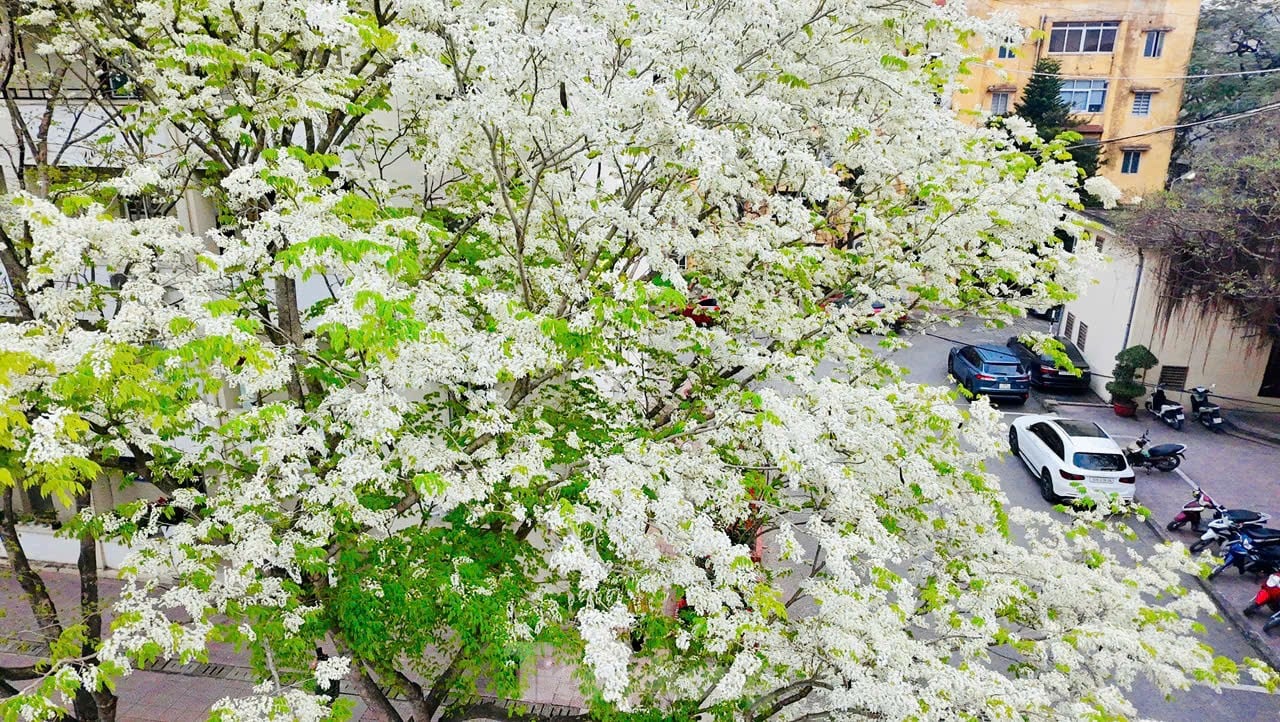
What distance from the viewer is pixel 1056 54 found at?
32312 mm

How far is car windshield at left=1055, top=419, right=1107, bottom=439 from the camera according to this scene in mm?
16859

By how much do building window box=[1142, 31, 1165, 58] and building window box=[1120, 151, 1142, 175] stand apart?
13.1 ft

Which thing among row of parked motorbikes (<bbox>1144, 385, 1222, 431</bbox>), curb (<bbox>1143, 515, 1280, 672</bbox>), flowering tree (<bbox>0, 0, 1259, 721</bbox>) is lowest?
curb (<bbox>1143, 515, 1280, 672</bbox>)

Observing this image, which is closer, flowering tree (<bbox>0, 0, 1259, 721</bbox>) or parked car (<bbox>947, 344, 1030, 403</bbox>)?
flowering tree (<bbox>0, 0, 1259, 721</bbox>)

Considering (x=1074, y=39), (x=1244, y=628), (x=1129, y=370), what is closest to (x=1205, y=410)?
(x=1129, y=370)

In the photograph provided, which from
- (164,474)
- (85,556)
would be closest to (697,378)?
(164,474)

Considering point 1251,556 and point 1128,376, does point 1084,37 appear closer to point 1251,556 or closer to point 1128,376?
point 1128,376

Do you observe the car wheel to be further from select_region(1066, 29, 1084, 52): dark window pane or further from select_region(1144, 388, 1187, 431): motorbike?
select_region(1066, 29, 1084, 52): dark window pane

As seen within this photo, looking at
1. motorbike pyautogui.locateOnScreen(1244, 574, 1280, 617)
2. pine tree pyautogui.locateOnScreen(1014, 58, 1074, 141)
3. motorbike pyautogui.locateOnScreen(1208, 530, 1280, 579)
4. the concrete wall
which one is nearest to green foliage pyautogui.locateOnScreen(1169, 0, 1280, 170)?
pine tree pyautogui.locateOnScreen(1014, 58, 1074, 141)

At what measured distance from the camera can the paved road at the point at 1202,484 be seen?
10945 millimetres

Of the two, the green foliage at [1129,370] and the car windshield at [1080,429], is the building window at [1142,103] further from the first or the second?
the car windshield at [1080,429]

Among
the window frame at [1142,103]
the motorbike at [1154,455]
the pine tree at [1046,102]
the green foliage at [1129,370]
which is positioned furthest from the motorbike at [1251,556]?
the window frame at [1142,103]

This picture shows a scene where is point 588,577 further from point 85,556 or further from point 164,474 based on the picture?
point 85,556

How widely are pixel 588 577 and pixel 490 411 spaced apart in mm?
1626
